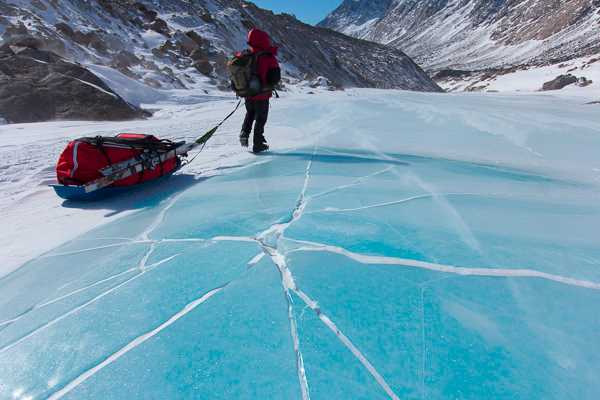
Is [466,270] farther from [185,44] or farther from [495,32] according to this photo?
[495,32]

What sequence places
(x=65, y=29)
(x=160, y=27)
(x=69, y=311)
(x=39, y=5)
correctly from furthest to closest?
(x=160, y=27), (x=39, y=5), (x=65, y=29), (x=69, y=311)

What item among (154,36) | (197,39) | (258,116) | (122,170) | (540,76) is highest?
(197,39)

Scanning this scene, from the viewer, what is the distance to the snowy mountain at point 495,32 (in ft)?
302

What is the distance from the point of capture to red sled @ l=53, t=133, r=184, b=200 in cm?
293

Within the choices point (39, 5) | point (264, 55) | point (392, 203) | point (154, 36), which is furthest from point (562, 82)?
point (392, 203)

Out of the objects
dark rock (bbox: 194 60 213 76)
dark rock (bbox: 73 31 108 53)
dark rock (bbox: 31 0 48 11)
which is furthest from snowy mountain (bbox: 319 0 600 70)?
dark rock (bbox: 31 0 48 11)

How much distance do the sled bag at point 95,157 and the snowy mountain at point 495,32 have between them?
7635 cm

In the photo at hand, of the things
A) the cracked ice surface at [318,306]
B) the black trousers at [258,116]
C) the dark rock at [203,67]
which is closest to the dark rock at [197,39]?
the dark rock at [203,67]

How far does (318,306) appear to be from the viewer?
4.79ft

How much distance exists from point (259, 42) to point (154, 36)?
19.3m

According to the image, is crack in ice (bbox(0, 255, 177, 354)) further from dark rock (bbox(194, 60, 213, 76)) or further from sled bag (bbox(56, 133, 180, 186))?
dark rock (bbox(194, 60, 213, 76))

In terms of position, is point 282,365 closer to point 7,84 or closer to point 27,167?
point 27,167

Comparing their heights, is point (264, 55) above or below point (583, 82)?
below

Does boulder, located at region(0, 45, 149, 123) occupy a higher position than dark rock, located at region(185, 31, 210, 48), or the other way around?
dark rock, located at region(185, 31, 210, 48)
